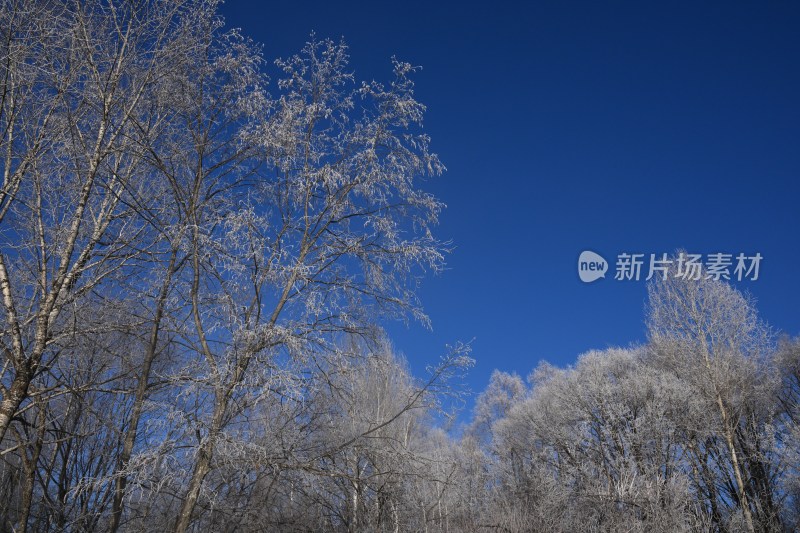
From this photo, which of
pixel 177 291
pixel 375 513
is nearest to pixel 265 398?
pixel 177 291

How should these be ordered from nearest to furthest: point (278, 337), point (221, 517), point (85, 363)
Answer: point (278, 337) → point (221, 517) → point (85, 363)

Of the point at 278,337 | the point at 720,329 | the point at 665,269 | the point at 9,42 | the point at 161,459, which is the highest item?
the point at 665,269

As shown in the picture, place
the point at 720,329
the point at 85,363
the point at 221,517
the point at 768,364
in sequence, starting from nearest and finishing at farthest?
the point at 221,517 < the point at 85,363 < the point at 720,329 < the point at 768,364

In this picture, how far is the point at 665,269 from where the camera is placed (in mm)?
19984

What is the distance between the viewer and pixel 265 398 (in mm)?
3986

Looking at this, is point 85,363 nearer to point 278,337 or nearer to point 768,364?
point 278,337

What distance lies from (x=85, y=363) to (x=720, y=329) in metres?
19.9

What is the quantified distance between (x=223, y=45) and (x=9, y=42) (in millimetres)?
1784

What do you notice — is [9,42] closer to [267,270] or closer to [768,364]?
[267,270]

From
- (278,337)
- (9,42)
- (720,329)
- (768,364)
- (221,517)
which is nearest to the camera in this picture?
(9,42)

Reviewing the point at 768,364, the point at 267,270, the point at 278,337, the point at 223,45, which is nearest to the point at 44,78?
the point at 223,45

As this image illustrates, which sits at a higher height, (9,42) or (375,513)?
(9,42)

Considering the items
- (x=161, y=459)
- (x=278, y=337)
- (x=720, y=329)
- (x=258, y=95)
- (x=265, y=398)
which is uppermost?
(x=720, y=329)

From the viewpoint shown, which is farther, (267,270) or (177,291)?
(177,291)
